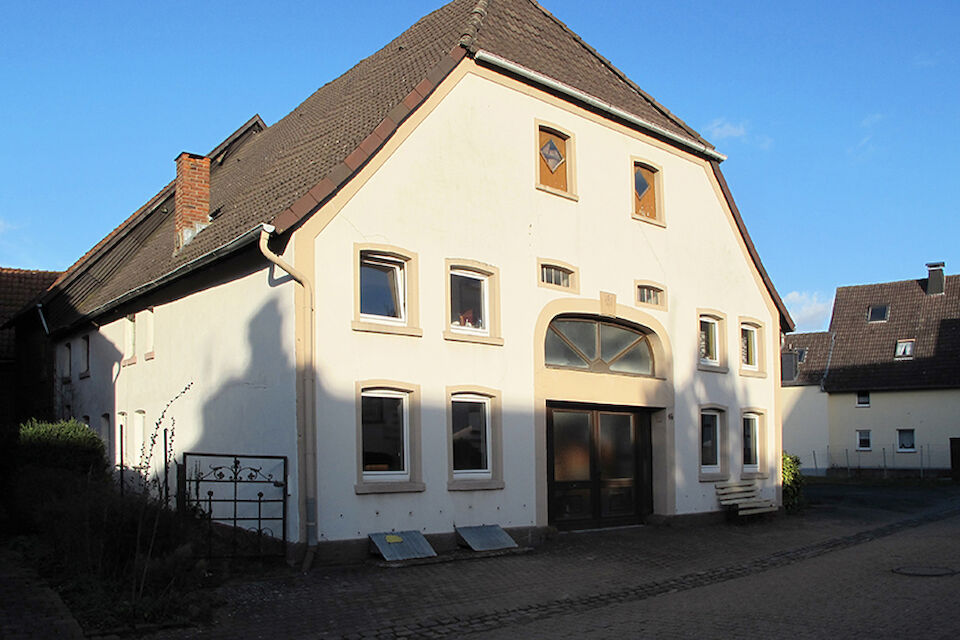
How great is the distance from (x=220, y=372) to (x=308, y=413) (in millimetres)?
3076

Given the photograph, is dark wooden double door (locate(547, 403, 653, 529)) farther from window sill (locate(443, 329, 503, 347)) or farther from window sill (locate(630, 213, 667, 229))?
window sill (locate(630, 213, 667, 229))

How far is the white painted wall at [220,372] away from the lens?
12.4 m

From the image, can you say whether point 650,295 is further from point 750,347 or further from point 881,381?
point 881,381

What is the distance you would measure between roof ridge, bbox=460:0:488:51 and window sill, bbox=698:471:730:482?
9.67 metres

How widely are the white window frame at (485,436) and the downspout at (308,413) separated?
246 centimetres

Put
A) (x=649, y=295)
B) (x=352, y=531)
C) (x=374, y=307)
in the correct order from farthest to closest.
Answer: (x=649, y=295)
(x=374, y=307)
(x=352, y=531)

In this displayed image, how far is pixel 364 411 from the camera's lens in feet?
41.6

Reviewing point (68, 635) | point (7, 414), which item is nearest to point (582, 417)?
point (68, 635)

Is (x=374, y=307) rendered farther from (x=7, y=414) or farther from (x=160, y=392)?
(x=7, y=414)

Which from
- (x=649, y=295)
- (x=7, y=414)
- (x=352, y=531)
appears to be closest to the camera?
(x=352, y=531)

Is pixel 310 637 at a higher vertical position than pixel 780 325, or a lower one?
lower

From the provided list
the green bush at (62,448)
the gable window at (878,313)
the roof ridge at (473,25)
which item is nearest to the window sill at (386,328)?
the roof ridge at (473,25)

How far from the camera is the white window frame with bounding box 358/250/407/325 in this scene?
510 inches

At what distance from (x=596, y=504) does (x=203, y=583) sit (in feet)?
26.9
